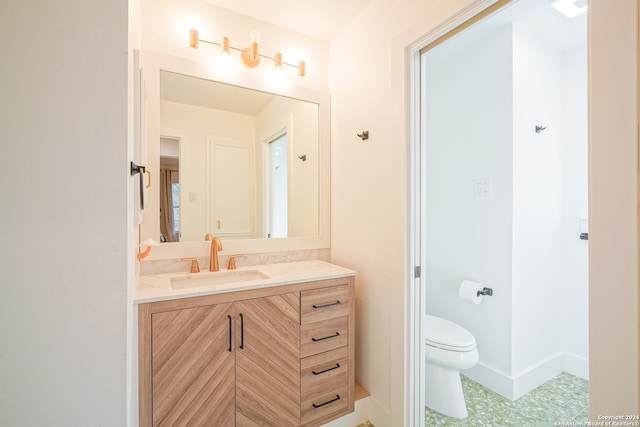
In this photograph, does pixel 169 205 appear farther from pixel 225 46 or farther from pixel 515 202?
pixel 515 202

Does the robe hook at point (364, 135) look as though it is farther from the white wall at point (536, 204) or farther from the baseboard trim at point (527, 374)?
the baseboard trim at point (527, 374)

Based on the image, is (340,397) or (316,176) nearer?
(340,397)

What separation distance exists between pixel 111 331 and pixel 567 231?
277 centimetres

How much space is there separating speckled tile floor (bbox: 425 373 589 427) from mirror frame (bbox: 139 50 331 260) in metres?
1.34

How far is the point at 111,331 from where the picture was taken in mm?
913

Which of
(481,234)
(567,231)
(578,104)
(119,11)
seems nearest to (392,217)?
(481,234)

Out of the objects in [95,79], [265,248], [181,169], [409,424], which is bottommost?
[409,424]

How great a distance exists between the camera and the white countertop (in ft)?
3.92

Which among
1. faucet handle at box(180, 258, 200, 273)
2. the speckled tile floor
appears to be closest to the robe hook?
faucet handle at box(180, 258, 200, 273)

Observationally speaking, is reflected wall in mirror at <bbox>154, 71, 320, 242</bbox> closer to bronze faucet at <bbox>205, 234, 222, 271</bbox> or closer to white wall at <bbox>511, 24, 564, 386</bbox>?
bronze faucet at <bbox>205, 234, 222, 271</bbox>

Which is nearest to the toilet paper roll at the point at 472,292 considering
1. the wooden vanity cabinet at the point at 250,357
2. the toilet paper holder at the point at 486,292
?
the toilet paper holder at the point at 486,292

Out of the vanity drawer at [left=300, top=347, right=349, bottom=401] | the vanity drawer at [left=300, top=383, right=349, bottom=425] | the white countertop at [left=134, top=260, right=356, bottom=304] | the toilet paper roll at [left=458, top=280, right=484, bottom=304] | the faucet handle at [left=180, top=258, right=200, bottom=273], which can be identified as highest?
the faucet handle at [left=180, top=258, right=200, bottom=273]

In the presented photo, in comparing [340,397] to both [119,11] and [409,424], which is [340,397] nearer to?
[409,424]

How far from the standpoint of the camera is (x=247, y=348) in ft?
4.34
